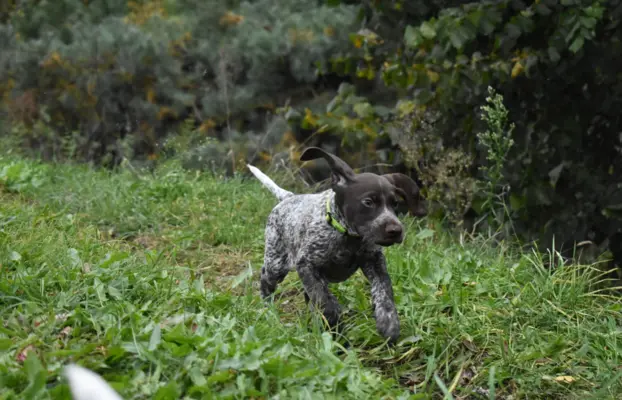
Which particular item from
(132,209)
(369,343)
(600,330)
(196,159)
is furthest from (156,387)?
(196,159)

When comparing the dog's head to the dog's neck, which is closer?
the dog's head

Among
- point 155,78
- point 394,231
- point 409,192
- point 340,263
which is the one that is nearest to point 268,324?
point 340,263

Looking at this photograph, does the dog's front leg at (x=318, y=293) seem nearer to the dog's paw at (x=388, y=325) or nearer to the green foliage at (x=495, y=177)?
the dog's paw at (x=388, y=325)

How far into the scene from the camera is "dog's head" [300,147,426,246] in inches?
159

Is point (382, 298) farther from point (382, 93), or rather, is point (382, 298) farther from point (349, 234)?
point (382, 93)

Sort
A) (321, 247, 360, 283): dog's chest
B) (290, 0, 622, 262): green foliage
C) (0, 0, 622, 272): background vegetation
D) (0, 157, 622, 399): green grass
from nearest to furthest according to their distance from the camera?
(0, 157, 622, 399): green grass → (321, 247, 360, 283): dog's chest → (290, 0, 622, 262): green foliage → (0, 0, 622, 272): background vegetation

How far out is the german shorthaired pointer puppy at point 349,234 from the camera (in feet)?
13.7

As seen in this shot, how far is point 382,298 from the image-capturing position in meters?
4.32

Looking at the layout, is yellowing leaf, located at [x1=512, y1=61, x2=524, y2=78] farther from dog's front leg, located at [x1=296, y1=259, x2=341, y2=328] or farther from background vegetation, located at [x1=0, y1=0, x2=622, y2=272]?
dog's front leg, located at [x1=296, y1=259, x2=341, y2=328]

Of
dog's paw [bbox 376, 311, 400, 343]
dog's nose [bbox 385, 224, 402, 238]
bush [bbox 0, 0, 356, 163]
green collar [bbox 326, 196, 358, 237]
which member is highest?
dog's nose [bbox 385, 224, 402, 238]

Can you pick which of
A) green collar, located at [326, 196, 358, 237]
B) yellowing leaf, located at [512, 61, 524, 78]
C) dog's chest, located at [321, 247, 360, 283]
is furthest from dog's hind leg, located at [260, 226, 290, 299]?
yellowing leaf, located at [512, 61, 524, 78]

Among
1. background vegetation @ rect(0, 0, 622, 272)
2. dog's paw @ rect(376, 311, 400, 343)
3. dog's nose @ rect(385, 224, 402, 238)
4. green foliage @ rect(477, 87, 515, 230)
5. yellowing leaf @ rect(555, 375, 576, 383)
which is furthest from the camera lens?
background vegetation @ rect(0, 0, 622, 272)

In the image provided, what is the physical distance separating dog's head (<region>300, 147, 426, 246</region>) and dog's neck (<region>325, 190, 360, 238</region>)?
3 cm

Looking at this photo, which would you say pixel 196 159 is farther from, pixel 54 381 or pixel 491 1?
pixel 54 381
